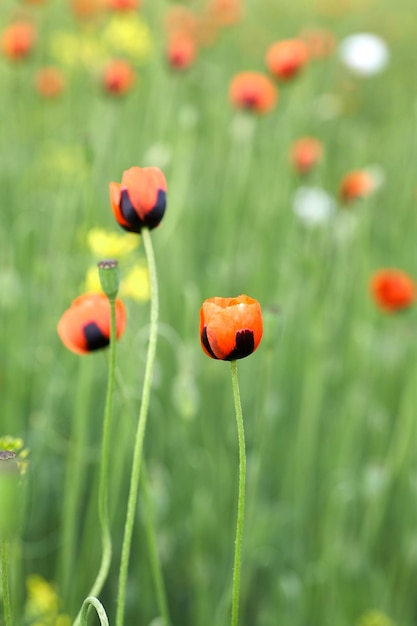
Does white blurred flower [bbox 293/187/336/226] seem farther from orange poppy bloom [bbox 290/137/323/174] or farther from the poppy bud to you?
the poppy bud

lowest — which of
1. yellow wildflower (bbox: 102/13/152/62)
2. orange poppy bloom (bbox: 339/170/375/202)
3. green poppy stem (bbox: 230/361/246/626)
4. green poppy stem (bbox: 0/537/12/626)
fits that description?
green poppy stem (bbox: 0/537/12/626)

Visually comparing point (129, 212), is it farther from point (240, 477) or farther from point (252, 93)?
point (252, 93)

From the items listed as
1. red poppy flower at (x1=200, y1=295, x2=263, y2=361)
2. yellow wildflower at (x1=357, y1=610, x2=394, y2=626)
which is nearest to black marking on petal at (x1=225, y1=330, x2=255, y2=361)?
red poppy flower at (x1=200, y1=295, x2=263, y2=361)

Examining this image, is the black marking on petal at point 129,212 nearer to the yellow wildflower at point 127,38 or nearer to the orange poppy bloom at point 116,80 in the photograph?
the orange poppy bloom at point 116,80

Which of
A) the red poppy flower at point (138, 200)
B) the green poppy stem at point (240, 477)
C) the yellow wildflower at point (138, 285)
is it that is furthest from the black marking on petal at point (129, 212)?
the yellow wildflower at point (138, 285)

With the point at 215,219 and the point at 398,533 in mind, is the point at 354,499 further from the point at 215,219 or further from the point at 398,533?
the point at 215,219
